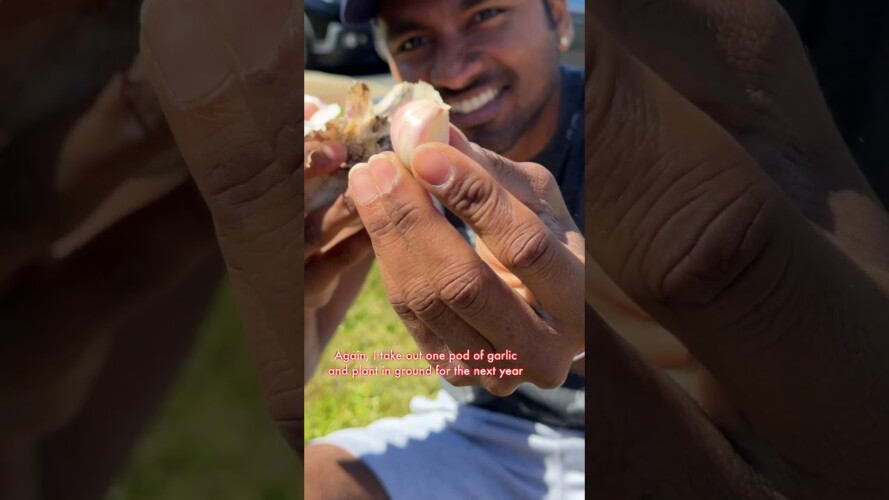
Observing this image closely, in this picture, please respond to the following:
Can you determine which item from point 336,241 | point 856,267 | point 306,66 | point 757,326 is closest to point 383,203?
point 336,241

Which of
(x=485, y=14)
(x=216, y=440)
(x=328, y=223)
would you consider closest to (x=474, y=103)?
(x=485, y=14)

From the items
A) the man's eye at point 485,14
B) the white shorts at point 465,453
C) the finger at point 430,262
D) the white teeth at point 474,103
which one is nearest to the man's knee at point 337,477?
the white shorts at point 465,453

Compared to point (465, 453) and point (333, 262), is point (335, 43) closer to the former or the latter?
point (333, 262)

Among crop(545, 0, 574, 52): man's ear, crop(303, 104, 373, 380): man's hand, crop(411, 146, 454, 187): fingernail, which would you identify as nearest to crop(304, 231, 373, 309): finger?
crop(303, 104, 373, 380): man's hand

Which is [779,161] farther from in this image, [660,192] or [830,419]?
[830,419]

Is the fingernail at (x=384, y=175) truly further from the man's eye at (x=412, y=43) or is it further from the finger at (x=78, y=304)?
the finger at (x=78, y=304)
